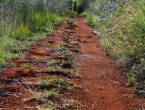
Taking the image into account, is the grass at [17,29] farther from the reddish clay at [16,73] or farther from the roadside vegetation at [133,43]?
the roadside vegetation at [133,43]

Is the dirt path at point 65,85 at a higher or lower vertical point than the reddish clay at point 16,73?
lower

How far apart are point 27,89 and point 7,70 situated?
854 mm

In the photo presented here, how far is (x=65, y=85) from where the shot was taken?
4207 millimetres

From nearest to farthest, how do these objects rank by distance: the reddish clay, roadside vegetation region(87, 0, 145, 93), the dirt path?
the dirt path, the reddish clay, roadside vegetation region(87, 0, 145, 93)

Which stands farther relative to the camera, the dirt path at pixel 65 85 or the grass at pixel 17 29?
the grass at pixel 17 29

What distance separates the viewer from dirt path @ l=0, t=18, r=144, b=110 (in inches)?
138

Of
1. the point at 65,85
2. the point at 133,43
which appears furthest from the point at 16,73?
the point at 133,43

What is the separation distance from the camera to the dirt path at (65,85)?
11.5ft

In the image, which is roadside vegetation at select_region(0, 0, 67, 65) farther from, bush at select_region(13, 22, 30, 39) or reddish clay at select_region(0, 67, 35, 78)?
reddish clay at select_region(0, 67, 35, 78)

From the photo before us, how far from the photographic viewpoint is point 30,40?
7926mm

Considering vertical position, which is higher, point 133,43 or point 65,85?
point 133,43

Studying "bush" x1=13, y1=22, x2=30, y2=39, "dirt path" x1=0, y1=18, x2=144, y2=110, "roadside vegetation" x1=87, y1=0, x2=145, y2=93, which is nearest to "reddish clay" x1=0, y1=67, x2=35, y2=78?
"dirt path" x1=0, y1=18, x2=144, y2=110

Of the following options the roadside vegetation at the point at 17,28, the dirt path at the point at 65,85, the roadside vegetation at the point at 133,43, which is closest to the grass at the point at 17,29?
the roadside vegetation at the point at 17,28

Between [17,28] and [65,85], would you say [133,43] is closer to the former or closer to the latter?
[65,85]
